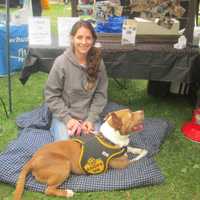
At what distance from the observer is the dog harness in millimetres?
3082

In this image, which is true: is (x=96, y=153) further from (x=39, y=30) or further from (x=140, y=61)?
(x=39, y=30)

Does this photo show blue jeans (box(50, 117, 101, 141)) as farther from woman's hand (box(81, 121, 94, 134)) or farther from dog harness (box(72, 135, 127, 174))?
dog harness (box(72, 135, 127, 174))

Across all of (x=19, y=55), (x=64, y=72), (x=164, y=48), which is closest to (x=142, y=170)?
(x=64, y=72)

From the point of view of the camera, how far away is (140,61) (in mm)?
4055

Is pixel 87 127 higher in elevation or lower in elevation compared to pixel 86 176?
higher

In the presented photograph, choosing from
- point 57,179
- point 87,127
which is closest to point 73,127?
point 87,127

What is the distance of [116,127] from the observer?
10.2ft

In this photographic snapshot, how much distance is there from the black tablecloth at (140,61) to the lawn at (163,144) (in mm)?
681

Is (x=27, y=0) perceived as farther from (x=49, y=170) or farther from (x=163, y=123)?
(x=49, y=170)

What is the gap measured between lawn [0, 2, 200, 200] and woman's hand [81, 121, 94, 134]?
59 centimetres

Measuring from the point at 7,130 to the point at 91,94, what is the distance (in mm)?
1099

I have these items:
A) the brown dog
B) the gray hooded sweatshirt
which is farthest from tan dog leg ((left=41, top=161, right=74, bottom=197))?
the gray hooded sweatshirt

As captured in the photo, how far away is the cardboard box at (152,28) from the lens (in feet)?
14.0

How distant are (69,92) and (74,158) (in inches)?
30.5
